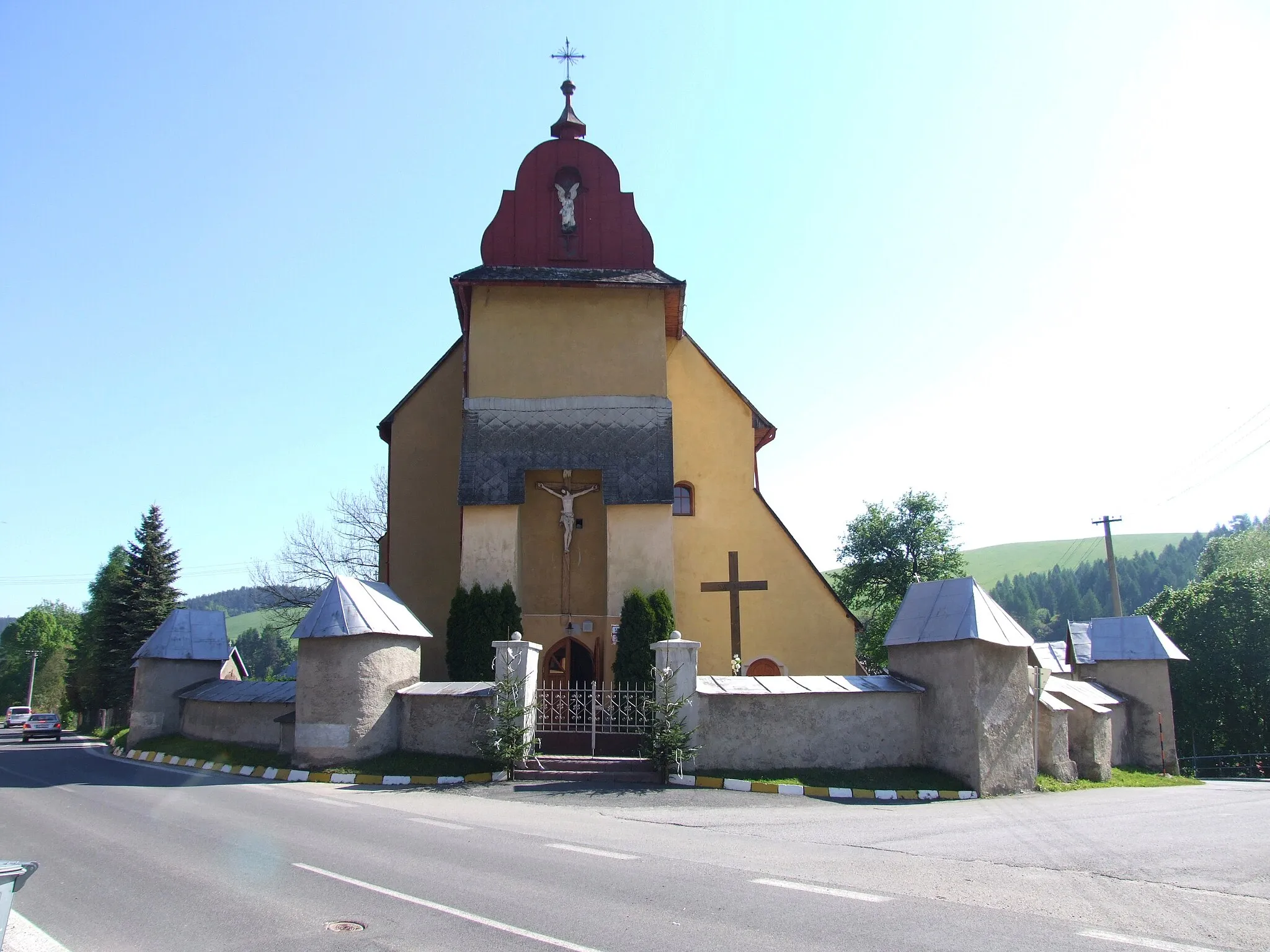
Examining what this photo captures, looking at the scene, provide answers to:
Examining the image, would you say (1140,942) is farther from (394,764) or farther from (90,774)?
(90,774)

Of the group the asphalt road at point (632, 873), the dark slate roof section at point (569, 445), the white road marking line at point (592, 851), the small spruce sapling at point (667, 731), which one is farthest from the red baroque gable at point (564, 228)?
the white road marking line at point (592, 851)

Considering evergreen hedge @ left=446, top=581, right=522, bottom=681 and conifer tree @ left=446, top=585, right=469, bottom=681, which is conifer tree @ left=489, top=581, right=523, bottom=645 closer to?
evergreen hedge @ left=446, top=581, right=522, bottom=681

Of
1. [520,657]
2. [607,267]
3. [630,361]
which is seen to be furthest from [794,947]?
[607,267]

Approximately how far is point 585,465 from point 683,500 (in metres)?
3.72

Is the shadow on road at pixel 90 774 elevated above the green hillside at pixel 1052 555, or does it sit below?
below

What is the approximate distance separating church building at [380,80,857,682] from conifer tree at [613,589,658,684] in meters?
0.55

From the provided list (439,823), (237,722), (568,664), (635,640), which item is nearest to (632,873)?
(439,823)

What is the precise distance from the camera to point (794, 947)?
17.5ft

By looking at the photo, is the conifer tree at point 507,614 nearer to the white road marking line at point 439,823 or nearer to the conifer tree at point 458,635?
the conifer tree at point 458,635

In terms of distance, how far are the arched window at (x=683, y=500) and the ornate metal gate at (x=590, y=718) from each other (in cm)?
770

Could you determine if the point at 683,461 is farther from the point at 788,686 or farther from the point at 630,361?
the point at 788,686

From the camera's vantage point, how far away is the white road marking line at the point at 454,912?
5438mm

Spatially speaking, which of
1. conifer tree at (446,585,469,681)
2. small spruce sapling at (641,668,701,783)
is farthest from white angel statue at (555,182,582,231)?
small spruce sapling at (641,668,701,783)

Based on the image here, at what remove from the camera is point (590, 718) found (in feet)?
51.5
